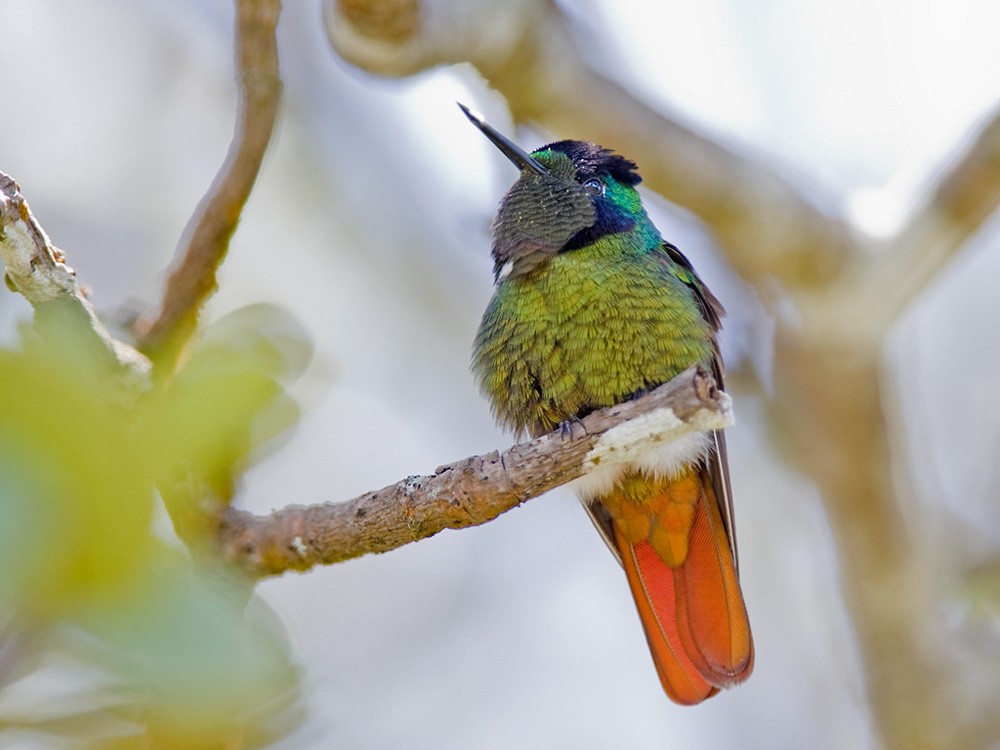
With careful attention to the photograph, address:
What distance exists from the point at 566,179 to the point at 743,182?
0.87 m

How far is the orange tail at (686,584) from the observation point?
3266 millimetres

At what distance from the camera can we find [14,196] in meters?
2.02

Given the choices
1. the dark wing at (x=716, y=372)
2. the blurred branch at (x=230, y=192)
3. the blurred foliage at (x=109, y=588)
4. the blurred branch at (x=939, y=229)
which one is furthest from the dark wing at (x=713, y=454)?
the blurred foliage at (x=109, y=588)

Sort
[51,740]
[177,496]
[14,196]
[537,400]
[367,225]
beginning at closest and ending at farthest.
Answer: [51,740]
[14,196]
[177,496]
[537,400]
[367,225]

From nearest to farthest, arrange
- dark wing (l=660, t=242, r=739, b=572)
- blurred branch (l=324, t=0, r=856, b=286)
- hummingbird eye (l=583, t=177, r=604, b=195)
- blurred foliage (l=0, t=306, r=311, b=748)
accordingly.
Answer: blurred foliage (l=0, t=306, r=311, b=748) → dark wing (l=660, t=242, r=739, b=572) → hummingbird eye (l=583, t=177, r=604, b=195) → blurred branch (l=324, t=0, r=856, b=286)

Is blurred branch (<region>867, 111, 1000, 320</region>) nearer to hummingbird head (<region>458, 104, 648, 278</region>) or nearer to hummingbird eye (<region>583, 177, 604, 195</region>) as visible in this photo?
hummingbird head (<region>458, 104, 648, 278</region>)

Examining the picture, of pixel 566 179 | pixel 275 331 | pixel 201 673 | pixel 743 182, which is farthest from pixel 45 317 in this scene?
pixel 743 182

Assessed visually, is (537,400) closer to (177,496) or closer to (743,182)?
(177,496)

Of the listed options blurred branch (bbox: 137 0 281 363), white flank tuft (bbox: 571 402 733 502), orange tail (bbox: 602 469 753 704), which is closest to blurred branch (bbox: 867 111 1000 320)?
orange tail (bbox: 602 469 753 704)

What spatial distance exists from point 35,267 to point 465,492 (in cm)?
105

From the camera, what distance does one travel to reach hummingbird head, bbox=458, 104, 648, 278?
130 inches

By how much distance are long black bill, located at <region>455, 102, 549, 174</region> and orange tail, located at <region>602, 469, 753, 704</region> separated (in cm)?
117

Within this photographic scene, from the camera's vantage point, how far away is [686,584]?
132 inches

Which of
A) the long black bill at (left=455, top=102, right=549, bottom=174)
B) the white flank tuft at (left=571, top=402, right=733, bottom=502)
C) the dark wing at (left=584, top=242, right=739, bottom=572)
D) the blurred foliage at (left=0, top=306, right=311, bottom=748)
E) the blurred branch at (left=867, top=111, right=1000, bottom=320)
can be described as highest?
the long black bill at (left=455, top=102, right=549, bottom=174)
